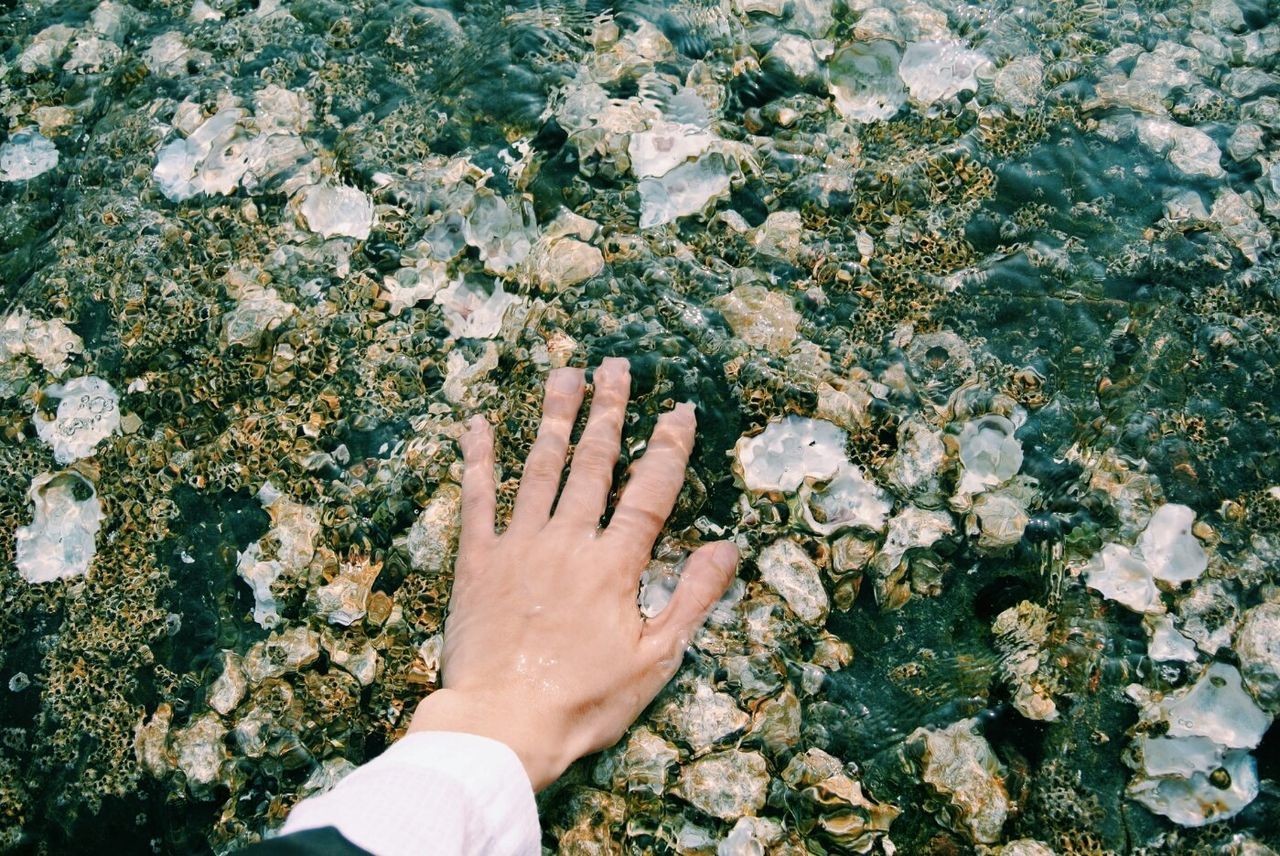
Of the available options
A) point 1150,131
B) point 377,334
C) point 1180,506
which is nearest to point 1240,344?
point 1180,506

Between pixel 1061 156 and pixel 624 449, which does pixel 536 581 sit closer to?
pixel 624 449

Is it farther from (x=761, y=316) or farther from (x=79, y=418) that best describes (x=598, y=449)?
(x=79, y=418)

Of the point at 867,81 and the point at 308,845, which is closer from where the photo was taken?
the point at 308,845

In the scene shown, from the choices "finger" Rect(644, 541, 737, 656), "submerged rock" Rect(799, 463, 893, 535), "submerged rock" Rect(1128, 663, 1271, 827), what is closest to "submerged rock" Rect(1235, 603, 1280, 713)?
"submerged rock" Rect(1128, 663, 1271, 827)

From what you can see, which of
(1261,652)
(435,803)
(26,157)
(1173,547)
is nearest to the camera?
(435,803)

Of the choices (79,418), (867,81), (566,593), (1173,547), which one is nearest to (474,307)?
(566,593)

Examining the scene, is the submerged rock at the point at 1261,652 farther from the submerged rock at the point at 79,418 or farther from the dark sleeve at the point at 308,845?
the submerged rock at the point at 79,418

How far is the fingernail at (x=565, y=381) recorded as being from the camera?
1952 millimetres

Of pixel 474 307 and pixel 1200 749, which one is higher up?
pixel 474 307

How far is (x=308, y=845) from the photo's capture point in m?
1.06

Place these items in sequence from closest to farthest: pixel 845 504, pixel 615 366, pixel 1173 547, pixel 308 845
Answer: pixel 308 845, pixel 1173 547, pixel 845 504, pixel 615 366

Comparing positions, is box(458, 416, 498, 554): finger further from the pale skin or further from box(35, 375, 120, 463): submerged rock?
box(35, 375, 120, 463): submerged rock

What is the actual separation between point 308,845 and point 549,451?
959 millimetres

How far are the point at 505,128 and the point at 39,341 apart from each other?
1.16 metres
